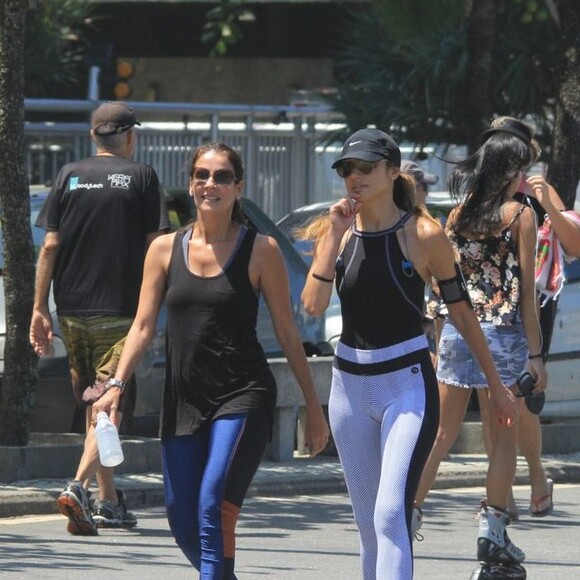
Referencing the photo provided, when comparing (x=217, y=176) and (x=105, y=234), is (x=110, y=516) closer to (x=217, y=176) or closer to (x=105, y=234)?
(x=105, y=234)

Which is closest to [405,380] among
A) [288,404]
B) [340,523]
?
[340,523]

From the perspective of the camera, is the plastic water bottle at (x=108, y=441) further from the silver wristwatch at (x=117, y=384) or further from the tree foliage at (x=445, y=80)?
the tree foliage at (x=445, y=80)

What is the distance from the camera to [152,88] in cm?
2888

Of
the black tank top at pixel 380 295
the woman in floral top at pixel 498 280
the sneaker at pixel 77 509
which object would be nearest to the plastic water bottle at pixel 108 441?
the black tank top at pixel 380 295

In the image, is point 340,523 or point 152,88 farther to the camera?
point 152,88

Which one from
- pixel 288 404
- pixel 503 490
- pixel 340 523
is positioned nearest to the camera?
pixel 503 490

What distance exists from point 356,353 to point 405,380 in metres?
0.19

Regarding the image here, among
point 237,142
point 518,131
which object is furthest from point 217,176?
point 237,142

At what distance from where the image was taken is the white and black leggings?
5617 mm

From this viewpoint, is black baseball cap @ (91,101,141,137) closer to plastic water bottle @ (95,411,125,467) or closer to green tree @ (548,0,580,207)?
plastic water bottle @ (95,411,125,467)

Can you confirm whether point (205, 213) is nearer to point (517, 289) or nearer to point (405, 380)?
point (405, 380)

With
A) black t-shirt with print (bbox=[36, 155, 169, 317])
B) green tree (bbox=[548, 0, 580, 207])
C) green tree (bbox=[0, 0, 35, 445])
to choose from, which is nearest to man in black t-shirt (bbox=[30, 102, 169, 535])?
black t-shirt with print (bbox=[36, 155, 169, 317])

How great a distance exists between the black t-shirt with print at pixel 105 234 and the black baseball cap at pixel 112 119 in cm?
17

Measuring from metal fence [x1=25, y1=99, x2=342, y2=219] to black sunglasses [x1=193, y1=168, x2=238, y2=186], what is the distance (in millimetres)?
11966
